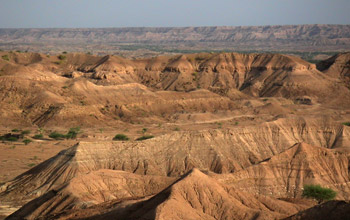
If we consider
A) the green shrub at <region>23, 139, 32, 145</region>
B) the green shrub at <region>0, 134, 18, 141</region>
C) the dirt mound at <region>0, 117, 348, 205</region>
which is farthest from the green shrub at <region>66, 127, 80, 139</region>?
the dirt mound at <region>0, 117, 348, 205</region>

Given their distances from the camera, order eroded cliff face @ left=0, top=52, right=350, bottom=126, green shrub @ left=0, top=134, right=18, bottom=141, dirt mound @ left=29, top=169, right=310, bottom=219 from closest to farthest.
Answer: dirt mound @ left=29, top=169, right=310, bottom=219 < green shrub @ left=0, top=134, right=18, bottom=141 < eroded cliff face @ left=0, top=52, right=350, bottom=126

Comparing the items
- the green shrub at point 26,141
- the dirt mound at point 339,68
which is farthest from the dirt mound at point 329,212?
the dirt mound at point 339,68

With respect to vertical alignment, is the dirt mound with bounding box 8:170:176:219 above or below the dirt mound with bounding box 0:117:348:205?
above

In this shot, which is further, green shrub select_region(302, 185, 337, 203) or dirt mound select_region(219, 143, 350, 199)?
dirt mound select_region(219, 143, 350, 199)

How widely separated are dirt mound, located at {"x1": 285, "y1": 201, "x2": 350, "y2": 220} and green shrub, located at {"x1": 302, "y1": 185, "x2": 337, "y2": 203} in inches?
664

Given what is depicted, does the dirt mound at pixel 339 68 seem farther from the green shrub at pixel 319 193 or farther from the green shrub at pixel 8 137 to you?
the green shrub at pixel 319 193

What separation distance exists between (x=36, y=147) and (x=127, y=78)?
196ft

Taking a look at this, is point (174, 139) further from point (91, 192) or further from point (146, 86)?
point (146, 86)

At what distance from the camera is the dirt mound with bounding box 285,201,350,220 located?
80.8 ft

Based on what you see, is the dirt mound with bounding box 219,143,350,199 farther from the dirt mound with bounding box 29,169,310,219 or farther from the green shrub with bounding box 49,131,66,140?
the green shrub with bounding box 49,131,66,140

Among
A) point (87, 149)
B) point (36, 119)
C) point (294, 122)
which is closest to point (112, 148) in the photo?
point (87, 149)

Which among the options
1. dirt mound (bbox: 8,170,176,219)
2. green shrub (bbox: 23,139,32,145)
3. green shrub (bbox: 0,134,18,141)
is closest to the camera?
dirt mound (bbox: 8,170,176,219)

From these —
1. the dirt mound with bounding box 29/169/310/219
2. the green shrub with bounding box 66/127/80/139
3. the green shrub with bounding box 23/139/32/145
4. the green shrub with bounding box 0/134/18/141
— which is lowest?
the green shrub with bounding box 66/127/80/139

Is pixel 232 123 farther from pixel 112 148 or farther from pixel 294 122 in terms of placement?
pixel 112 148
